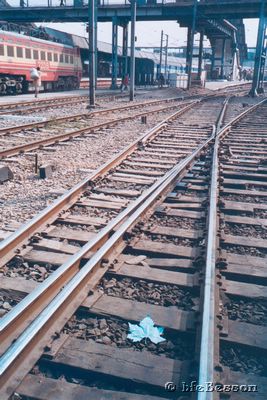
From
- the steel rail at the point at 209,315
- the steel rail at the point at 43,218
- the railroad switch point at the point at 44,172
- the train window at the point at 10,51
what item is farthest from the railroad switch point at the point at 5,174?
the train window at the point at 10,51

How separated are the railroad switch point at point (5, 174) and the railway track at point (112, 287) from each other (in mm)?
1438

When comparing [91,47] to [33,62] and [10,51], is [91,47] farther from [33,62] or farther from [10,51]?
[33,62]

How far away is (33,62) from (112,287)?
26832 millimetres

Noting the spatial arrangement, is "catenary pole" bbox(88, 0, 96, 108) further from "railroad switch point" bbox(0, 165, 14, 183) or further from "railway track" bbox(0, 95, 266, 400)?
"railway track" bbox(0, 95, 266, 400)

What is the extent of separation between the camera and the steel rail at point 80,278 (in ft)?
8.48

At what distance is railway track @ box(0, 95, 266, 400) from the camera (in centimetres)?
264

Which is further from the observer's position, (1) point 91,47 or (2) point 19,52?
(2) point 19,52

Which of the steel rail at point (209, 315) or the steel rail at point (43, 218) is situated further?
the steel rail at point (43, 218)

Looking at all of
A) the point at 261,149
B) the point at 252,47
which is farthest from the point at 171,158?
the point at 252,47

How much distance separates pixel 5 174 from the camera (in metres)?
6.79

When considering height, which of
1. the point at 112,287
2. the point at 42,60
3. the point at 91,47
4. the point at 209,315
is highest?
the point at 91,47

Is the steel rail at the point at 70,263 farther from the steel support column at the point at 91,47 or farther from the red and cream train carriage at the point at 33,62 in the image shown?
the red and cream train carriage at the point at 33,62

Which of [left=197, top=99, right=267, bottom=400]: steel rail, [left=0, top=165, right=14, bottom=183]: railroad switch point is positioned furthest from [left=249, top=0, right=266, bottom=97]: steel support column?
[left=197, top=99, right=267, bottom=400]: steel rail

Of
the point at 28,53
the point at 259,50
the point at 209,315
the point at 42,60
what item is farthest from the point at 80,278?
the point at 259,50
